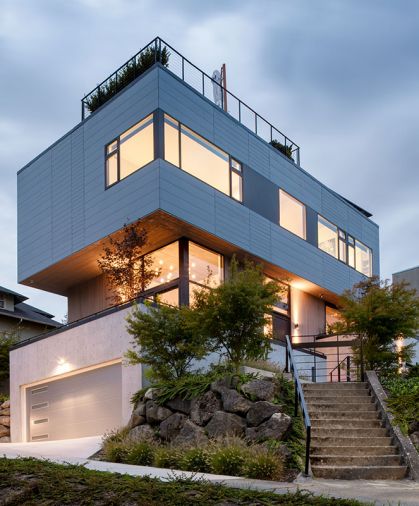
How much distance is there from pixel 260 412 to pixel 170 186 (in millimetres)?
8135

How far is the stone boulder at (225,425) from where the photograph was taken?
11.9 meters

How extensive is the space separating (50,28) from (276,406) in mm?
106580

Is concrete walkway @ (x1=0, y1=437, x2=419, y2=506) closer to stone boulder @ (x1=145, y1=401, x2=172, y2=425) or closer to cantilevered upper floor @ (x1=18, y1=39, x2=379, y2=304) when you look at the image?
stone boulder @ (x1=145, y1=401, x2=172, y2=425)

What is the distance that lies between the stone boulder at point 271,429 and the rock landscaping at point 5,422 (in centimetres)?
1132

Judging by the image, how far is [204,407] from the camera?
41.5ft

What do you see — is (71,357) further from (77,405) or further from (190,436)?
(190,436)

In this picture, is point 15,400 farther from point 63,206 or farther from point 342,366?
point 342,366

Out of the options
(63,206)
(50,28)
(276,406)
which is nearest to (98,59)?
(50,28)

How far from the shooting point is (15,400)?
2069 cm

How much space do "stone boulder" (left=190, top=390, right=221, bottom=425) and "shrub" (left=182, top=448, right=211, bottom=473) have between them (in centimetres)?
143

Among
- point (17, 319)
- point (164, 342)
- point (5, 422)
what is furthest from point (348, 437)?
point (17, 319)

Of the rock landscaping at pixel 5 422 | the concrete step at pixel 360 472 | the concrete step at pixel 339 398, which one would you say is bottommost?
the rock landscaping at pixel 5 422

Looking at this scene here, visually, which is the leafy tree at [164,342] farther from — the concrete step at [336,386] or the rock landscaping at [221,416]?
the concrete step at [336,386]

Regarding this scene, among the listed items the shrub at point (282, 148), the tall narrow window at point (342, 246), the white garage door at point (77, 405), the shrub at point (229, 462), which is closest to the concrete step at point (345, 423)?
the shrub at point (229, 462)
